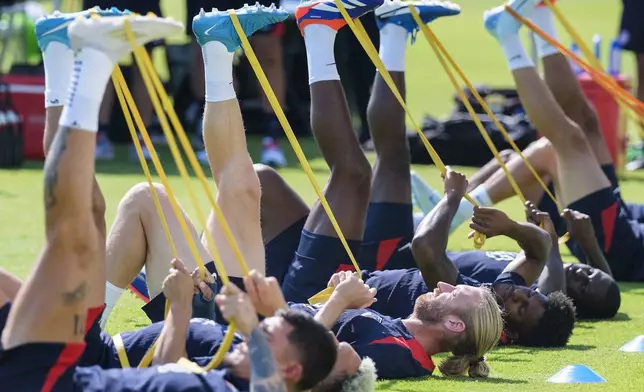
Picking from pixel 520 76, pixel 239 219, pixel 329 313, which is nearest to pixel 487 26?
pixel 520 76

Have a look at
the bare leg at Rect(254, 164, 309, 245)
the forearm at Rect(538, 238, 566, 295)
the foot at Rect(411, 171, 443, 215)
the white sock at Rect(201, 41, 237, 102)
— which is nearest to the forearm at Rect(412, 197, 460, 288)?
the forearm at Rect(538, 238, 566, 295)

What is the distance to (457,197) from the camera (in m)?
5.50

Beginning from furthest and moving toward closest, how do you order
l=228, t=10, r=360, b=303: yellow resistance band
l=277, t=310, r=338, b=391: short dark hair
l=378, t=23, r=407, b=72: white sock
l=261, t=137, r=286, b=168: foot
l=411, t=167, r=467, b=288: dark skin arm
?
l=261, t=137, r=286, b=168: foot, l=378, t=23, r=407, b=72: white sock, l=411, t=167, r=467, b=288: dark skin arm, l=228, t=10, r=360, b=303: yellow resistance band, l=277, t=310, r=338, b=391: short dark hair

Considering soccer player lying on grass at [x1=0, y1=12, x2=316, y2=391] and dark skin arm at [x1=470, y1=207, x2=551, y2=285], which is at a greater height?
soccer player lying on grass at [x1=0, y1=12, x2=316, y2=391]

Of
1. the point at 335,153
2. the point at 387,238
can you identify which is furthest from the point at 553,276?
the point at 335,153

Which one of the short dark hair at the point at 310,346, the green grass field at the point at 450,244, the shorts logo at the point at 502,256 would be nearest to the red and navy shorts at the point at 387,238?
the shorts logo at the point at 502,256

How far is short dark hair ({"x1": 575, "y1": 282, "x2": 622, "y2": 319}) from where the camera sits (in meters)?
6.10

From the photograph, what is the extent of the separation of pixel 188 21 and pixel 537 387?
7133mm

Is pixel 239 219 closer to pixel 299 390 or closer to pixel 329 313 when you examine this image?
pixel 329 313

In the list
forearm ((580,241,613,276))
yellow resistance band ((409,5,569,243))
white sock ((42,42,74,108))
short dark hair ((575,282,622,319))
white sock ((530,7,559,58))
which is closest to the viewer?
white sock ((42,42,74,108))

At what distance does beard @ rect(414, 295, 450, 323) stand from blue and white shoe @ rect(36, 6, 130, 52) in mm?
1543

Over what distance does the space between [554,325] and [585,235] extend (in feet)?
3.38

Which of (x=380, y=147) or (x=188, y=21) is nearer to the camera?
(x=380, y=147)

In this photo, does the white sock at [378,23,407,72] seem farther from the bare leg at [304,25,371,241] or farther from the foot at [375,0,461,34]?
the bare leg at [304,25,371,241]
